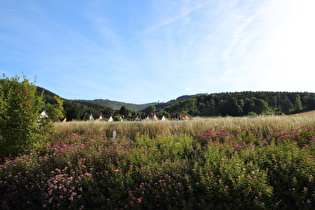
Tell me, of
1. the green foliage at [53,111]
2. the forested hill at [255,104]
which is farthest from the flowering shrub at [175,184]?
the forested hill at [255,104]

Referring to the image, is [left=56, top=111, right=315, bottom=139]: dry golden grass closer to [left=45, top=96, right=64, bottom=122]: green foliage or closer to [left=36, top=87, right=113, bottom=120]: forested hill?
[left=36, top=87, right=113, bottom=120]: forested hill

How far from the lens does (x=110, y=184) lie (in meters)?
3.99

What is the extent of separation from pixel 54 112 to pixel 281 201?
7712mm

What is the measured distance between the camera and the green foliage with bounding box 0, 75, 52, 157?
626 cm

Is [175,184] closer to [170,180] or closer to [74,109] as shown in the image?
[170,180]

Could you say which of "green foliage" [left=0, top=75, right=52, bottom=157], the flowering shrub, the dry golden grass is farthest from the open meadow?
the dry golden grass

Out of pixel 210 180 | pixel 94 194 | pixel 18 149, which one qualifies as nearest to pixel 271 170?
pixel 210 180

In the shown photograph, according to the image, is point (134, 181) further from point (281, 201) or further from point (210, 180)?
point (281, 201)

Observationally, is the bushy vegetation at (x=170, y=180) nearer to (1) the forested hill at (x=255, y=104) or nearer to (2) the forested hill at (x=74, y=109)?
(2) the forested hill at (x=74, y=109)

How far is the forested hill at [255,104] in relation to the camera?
242ft

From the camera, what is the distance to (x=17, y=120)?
20.7 feet

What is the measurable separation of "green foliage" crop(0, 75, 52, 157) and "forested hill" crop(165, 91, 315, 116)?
69674 millimetres

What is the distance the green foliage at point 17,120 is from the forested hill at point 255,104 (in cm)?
6967

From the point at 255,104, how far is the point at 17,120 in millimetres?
83447
